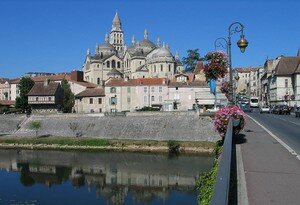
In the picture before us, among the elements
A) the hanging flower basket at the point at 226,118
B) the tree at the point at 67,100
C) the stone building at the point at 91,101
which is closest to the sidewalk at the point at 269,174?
the hanging flower basket at the point at 226,118

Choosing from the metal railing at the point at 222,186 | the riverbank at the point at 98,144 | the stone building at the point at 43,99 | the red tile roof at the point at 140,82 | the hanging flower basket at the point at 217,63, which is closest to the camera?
the metal railing at the point at 222,186

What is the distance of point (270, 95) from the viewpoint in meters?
86.0

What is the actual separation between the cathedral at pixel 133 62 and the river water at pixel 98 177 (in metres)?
54.2

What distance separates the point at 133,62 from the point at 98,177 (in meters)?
75.4

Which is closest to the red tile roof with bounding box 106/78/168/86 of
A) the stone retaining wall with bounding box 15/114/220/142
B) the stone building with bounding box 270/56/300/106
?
the stone retaining wall with bounding box 15/114/220/142

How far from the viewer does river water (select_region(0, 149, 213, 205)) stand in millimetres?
33375

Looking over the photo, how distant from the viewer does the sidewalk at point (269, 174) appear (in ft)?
27.1

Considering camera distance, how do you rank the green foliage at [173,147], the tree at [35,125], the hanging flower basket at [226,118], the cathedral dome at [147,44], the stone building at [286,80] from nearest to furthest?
1. the hanging flower basket at [226,118]
2. the green foliage at [173,147]
3. the tree at [35,125]
4. the stone building at [286,80]
5. the cathedral dome at [147,44]

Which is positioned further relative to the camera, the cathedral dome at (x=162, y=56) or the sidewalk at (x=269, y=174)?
the cathedral dome at (x=162, y=56)

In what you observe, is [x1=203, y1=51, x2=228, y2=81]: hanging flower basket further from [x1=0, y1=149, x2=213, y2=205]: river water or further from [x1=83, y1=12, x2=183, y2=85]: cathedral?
[x1=83, y1=12, x2=183, y2=85]: cathedral

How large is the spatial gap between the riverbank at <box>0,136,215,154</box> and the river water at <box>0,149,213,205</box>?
2.48 m

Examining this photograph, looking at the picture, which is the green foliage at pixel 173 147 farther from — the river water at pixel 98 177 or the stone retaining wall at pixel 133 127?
the stone retaining wall at pixel 133 127

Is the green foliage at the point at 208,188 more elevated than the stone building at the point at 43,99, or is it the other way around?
the stone building at the point at 43,99

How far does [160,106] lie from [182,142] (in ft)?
105
